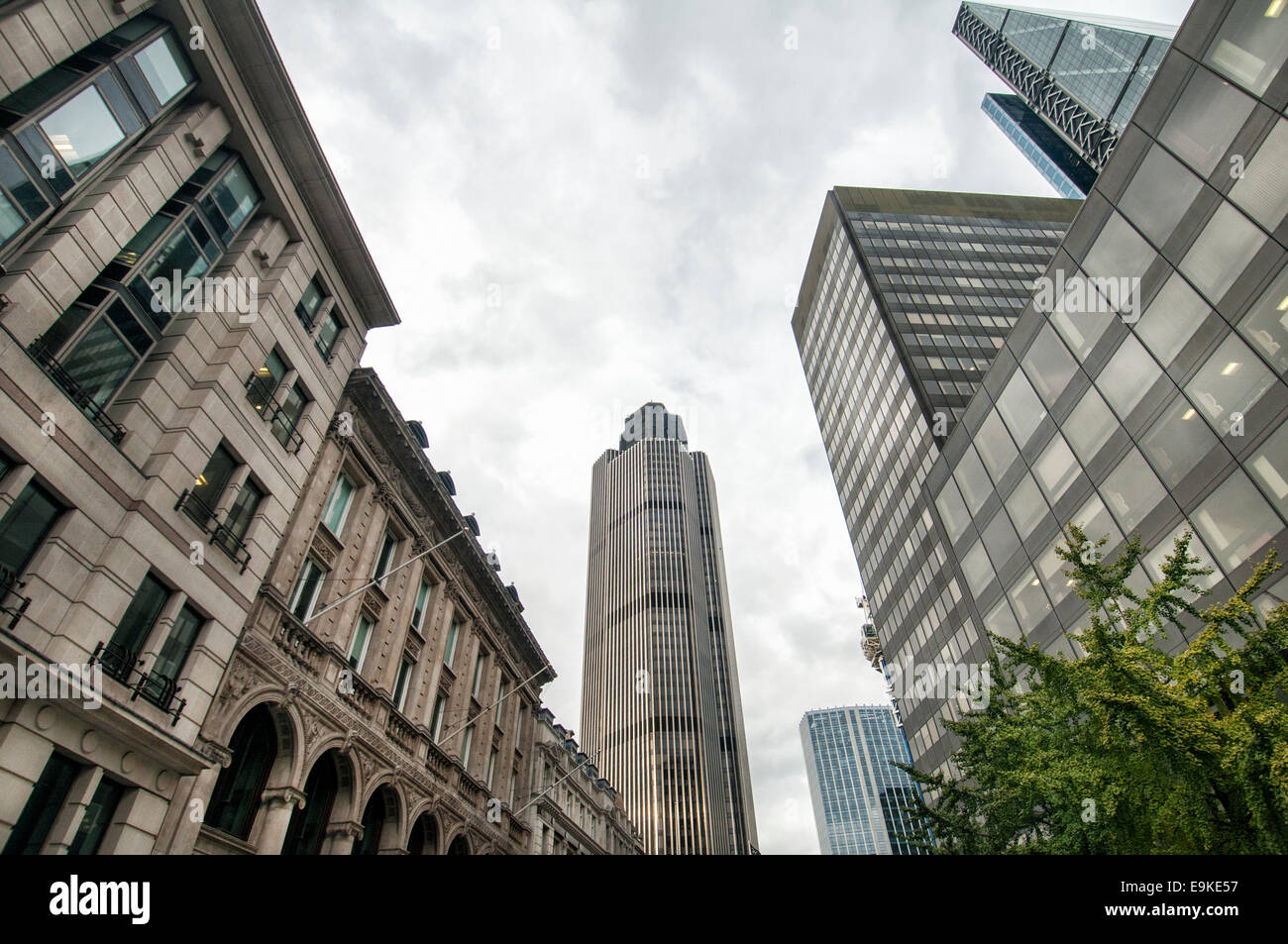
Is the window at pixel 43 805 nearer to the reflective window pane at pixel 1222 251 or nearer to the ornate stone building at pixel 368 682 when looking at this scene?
the ornate stone building at pixel 368 682

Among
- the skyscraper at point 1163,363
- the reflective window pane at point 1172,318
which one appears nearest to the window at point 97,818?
the skyscraper at point 1163,363

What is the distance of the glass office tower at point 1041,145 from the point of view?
15150 centimetres

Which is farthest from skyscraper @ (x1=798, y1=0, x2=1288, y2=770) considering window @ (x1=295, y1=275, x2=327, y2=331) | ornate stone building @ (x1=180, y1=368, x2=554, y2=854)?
window @ (x1=295, y1=275, x2=327, y2=331)

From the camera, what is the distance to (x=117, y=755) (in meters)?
13.1

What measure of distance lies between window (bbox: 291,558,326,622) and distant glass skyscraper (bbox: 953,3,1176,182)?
122632mm

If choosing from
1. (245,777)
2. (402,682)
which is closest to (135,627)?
(245,777)

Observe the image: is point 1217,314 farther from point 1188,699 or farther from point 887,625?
point 887,625

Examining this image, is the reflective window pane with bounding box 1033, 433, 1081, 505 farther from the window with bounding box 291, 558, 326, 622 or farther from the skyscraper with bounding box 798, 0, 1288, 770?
the window with bounding box 291, 558, 326, 622

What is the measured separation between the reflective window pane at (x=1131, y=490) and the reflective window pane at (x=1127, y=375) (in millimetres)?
2086

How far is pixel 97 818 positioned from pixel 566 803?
3407 centimetres

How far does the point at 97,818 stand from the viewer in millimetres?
12742

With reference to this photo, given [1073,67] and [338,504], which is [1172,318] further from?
[1073,67]

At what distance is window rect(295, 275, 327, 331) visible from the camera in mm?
21312

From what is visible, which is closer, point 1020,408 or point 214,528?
point 214,528
